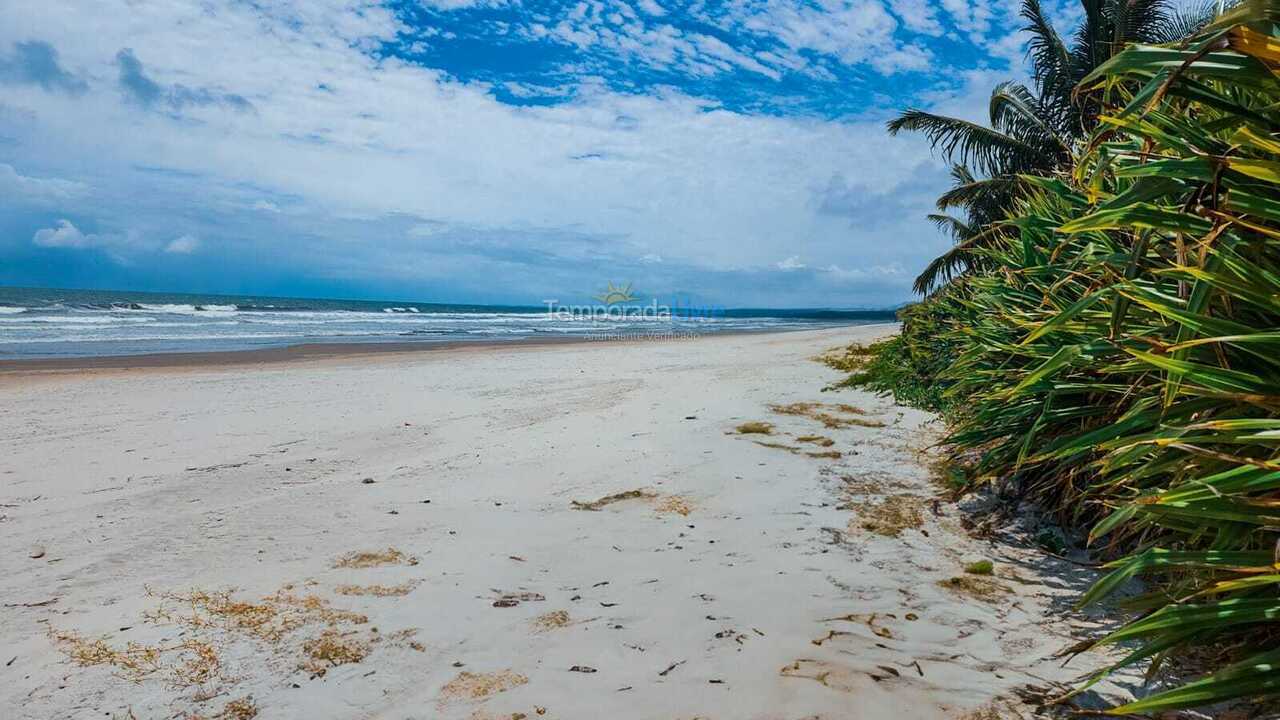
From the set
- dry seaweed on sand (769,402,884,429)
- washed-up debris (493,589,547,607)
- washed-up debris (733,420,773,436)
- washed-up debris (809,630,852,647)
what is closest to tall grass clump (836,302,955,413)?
dry seaweed on sand (769,402,884,429)

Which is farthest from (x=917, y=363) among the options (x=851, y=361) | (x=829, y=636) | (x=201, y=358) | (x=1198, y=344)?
(x=201, y=358)

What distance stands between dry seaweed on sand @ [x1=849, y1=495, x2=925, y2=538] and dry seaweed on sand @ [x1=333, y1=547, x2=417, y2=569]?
2604 mm

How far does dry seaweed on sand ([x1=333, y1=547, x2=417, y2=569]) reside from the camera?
10.5 ft

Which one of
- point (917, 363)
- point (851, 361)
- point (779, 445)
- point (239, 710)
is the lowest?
point (239, 710)

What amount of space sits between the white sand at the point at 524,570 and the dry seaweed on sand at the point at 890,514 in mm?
93

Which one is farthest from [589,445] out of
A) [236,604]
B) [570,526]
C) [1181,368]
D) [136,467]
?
[1181,368]

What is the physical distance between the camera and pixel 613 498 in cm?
434

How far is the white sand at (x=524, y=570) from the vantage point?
213 centimetres

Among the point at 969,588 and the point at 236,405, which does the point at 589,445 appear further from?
the point at 236,405

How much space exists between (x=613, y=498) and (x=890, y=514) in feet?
6.06

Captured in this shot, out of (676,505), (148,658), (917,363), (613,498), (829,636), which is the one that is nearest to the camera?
(148,658)

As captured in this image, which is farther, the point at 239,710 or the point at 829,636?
the point at 829,636

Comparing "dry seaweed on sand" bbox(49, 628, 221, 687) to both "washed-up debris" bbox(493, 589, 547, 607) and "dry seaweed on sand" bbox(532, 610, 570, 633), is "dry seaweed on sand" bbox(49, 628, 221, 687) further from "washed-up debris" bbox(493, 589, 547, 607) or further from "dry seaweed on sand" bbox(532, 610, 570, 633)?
"dry seaweed on sand" bbox(532, 610, 570, 633)

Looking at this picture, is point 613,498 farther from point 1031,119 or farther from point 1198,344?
point 1031,119
